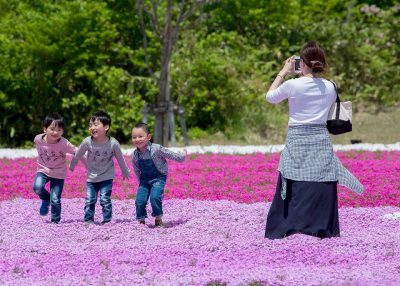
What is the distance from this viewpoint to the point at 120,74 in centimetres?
2269

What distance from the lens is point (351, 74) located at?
25.8 meters

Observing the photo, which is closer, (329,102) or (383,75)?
(329,102)

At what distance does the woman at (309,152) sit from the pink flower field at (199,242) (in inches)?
10.1

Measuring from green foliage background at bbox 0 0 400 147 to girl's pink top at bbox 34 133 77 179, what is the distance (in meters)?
12.1

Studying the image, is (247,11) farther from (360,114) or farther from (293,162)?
(293,162)

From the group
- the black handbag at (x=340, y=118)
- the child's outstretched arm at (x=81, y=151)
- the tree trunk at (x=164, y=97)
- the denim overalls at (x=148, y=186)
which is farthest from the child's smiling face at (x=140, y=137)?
the tree trunk at (x=164, y=97)

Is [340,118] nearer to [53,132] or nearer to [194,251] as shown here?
[194,251]

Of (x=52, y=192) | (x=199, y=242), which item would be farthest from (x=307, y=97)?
(x=52, y=192)

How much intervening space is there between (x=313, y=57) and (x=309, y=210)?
146cm

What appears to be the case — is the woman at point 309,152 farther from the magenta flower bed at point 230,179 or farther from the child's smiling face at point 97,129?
the magenta flower bed at point 230,179

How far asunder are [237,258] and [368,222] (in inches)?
100

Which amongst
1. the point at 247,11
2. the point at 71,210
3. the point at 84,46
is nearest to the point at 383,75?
the point at 247,11

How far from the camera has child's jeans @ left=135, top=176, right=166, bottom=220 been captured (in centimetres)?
970

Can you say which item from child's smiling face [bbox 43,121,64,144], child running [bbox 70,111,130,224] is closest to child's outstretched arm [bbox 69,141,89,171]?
child running [bbox 70,111,130,224]
